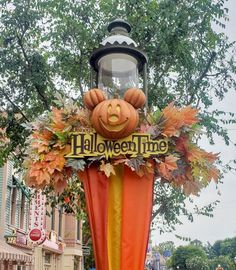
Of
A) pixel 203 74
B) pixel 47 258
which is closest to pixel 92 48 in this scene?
pixel 203 74

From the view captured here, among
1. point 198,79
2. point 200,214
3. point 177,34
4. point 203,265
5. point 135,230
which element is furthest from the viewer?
point 203,265

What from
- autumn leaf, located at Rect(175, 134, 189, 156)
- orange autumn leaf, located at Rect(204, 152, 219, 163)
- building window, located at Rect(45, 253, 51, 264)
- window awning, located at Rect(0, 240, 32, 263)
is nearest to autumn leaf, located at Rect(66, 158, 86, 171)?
autumn leaf, located at Rect(175, 134, 189, 156)

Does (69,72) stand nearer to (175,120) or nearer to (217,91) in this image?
(217,91)

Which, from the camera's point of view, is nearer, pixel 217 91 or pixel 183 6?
pixel 183 6

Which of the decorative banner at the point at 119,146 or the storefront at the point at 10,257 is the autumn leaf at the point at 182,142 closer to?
the decorative banner at the point at 119,146

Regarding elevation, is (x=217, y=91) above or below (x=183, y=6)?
below

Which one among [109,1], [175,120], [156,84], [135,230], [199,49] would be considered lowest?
[135,230]

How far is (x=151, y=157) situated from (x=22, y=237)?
14.2 m

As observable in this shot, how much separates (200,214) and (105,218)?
23.3 feet

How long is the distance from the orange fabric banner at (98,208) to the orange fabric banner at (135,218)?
176 millimetres

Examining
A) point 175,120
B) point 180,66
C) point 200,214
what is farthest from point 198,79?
point 175,120

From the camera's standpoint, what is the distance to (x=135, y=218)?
4.63 meters

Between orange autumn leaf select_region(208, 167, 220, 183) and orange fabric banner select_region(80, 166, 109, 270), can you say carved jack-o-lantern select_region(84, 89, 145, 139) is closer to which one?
orange fabric banner select_region(80, 166, 109, 270)

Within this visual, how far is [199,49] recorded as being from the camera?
10211 mm
